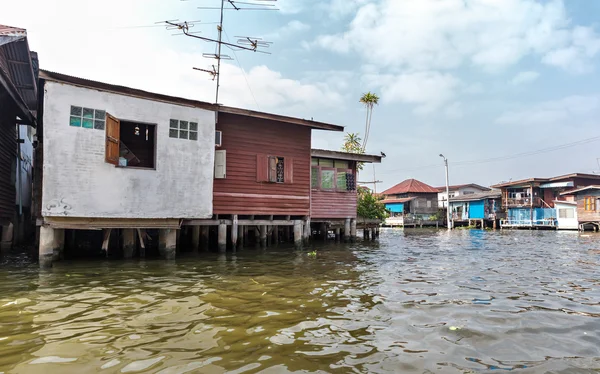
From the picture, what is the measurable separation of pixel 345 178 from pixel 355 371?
1572 cm

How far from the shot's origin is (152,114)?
463 inches

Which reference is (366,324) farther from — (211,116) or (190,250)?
(190,250)

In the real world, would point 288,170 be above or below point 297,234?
above

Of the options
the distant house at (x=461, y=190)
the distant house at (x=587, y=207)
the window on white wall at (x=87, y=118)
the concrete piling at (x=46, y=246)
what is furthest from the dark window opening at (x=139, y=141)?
the distant house at (x=461, y=190)

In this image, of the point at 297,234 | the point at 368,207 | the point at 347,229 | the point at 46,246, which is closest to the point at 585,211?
the point at 368,207

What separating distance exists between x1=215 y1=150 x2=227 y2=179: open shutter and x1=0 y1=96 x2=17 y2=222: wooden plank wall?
22.5ft

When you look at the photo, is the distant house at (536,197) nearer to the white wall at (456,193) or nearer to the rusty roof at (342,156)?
the white wall at (456,193)

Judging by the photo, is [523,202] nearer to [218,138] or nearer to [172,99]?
[218,138]

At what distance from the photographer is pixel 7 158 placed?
1305 cm

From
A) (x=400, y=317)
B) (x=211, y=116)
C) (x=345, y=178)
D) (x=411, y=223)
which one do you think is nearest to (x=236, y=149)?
(x=211, y=116)

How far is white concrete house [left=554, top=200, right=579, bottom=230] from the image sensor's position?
39594 millimetres

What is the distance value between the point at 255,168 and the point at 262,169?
0.95 feet

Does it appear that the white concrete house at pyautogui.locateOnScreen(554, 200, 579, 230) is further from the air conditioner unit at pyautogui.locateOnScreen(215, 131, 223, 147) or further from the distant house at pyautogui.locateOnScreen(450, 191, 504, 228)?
the air conditioner unit at pyautogui.locateOnScreen(215, 131, 223, 147)

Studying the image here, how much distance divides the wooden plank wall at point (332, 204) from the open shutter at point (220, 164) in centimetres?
560
